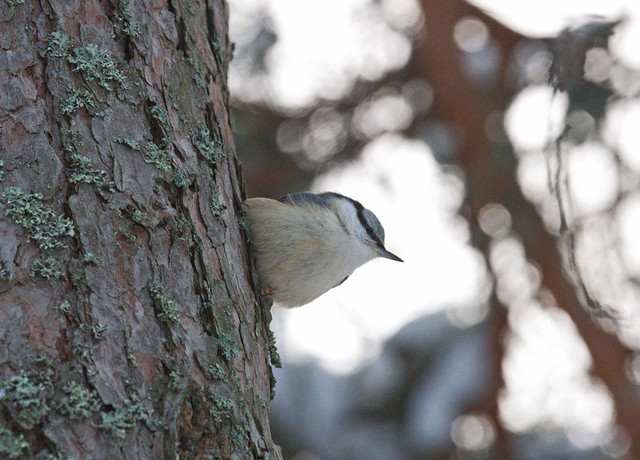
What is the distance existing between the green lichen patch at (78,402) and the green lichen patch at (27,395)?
0.03m

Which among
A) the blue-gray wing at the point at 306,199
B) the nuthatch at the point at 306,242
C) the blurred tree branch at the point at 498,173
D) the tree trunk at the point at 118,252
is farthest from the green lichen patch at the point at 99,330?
the blurred tree branch at the point at 498,173

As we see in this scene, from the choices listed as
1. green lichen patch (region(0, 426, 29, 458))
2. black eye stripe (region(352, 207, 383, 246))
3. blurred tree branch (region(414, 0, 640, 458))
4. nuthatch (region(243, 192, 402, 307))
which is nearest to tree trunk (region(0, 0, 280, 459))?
green lichen patch (region(0, 426, 29, 458))

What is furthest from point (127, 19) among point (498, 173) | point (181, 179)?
point (498, 173)

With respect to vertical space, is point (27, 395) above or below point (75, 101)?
below

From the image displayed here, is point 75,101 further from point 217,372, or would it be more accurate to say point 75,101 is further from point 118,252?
point 217,372


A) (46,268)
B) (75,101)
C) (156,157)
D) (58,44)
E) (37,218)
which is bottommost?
(46,268)

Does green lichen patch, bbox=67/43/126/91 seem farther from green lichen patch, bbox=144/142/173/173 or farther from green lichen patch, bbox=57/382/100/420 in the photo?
green lichen patch, bbox=57/382/100/420

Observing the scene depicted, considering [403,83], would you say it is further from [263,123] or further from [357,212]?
[357,212]

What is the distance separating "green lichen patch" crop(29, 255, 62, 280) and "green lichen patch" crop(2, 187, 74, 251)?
0.9 inches

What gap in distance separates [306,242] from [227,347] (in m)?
0.76

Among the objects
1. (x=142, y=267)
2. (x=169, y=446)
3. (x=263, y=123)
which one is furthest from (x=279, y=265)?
(x=263, y=123)

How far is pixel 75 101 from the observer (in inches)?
58.4

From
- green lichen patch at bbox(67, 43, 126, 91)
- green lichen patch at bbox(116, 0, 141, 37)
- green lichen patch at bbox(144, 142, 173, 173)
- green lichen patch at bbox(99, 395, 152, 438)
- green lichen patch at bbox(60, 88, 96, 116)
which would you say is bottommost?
green lichen patch at bbox(99, 395, 152, 438)

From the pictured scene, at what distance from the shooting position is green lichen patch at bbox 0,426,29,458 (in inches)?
43.9
